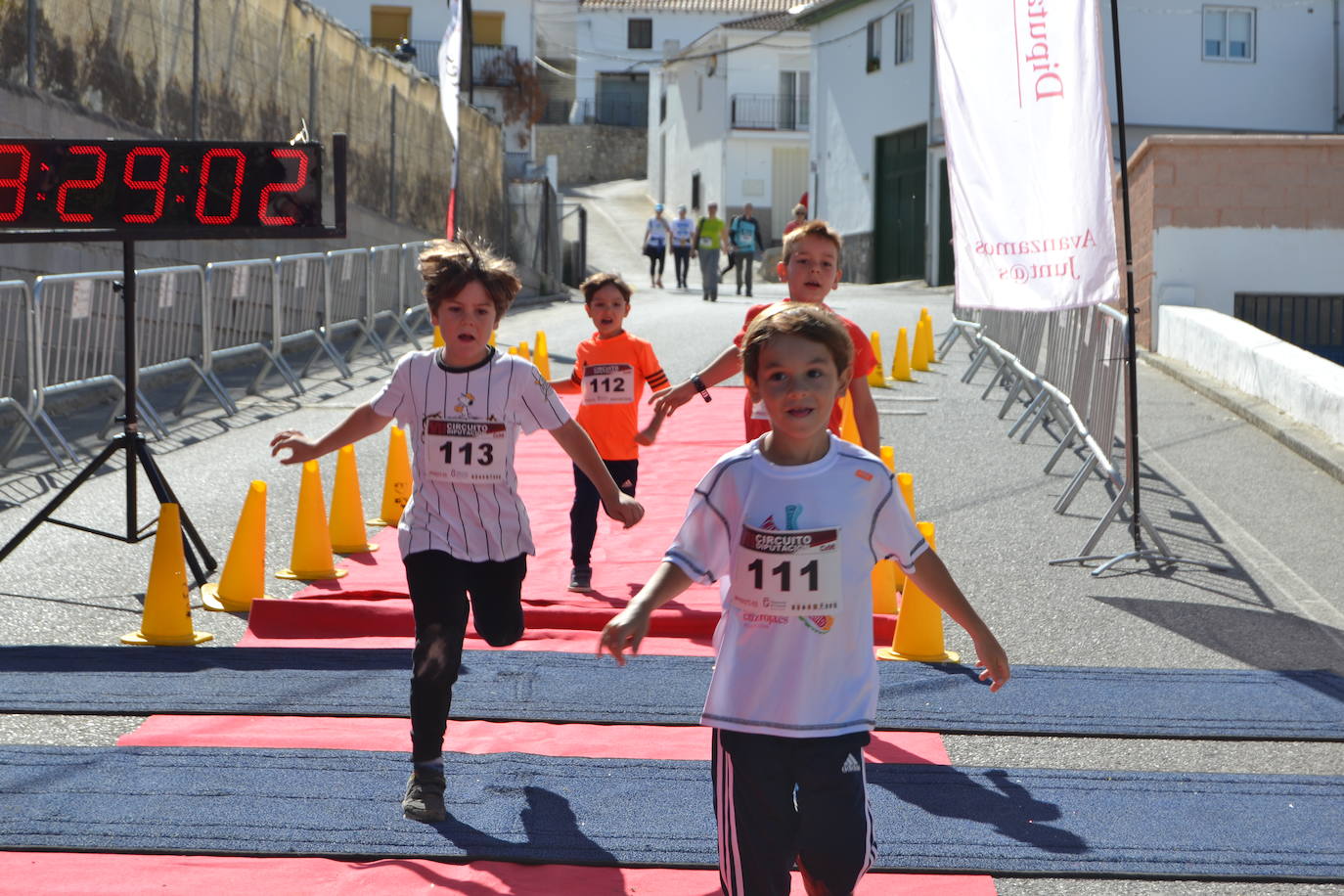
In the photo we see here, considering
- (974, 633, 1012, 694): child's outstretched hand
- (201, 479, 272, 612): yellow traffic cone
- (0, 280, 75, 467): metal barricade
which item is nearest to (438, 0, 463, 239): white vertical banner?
(0, 280, 75, 467): metal barricade

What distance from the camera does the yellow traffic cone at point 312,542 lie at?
860 cm

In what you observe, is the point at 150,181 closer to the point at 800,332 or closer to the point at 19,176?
the point at 19,176

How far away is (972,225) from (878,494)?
19.8ft

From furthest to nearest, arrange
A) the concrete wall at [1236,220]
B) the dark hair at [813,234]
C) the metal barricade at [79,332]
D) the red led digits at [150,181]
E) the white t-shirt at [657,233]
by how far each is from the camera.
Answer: the white t-shirt at [657,233] → the concrete wall at [1236,220] → the metal barricade at [79,332] → the red led digits at [150,181] → the dark hair at [813,234]

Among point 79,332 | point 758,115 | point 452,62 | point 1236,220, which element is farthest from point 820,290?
point 758,115

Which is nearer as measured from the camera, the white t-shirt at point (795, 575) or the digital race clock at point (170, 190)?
the white t-shirt at point (795, 575)

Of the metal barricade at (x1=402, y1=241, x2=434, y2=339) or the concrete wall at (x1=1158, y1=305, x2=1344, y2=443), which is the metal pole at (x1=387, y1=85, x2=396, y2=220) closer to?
the metal barricade at (x1=402, y1=241, x2=434, y2=339)

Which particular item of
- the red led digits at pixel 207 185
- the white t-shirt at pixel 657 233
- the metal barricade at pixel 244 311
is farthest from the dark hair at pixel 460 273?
the white t-shirt at pixel 657 233

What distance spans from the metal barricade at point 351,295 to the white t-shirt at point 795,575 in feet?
47.5

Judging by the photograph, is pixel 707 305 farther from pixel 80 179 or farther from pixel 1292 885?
pixel 1292 885

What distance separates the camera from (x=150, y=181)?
8227 millimetres

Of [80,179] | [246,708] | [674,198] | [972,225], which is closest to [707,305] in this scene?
[972,225]

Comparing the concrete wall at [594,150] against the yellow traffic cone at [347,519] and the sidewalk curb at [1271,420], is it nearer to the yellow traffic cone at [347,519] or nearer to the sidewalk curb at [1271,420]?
the sidewalk curb at [1271,420]

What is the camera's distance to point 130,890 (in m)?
4.48
